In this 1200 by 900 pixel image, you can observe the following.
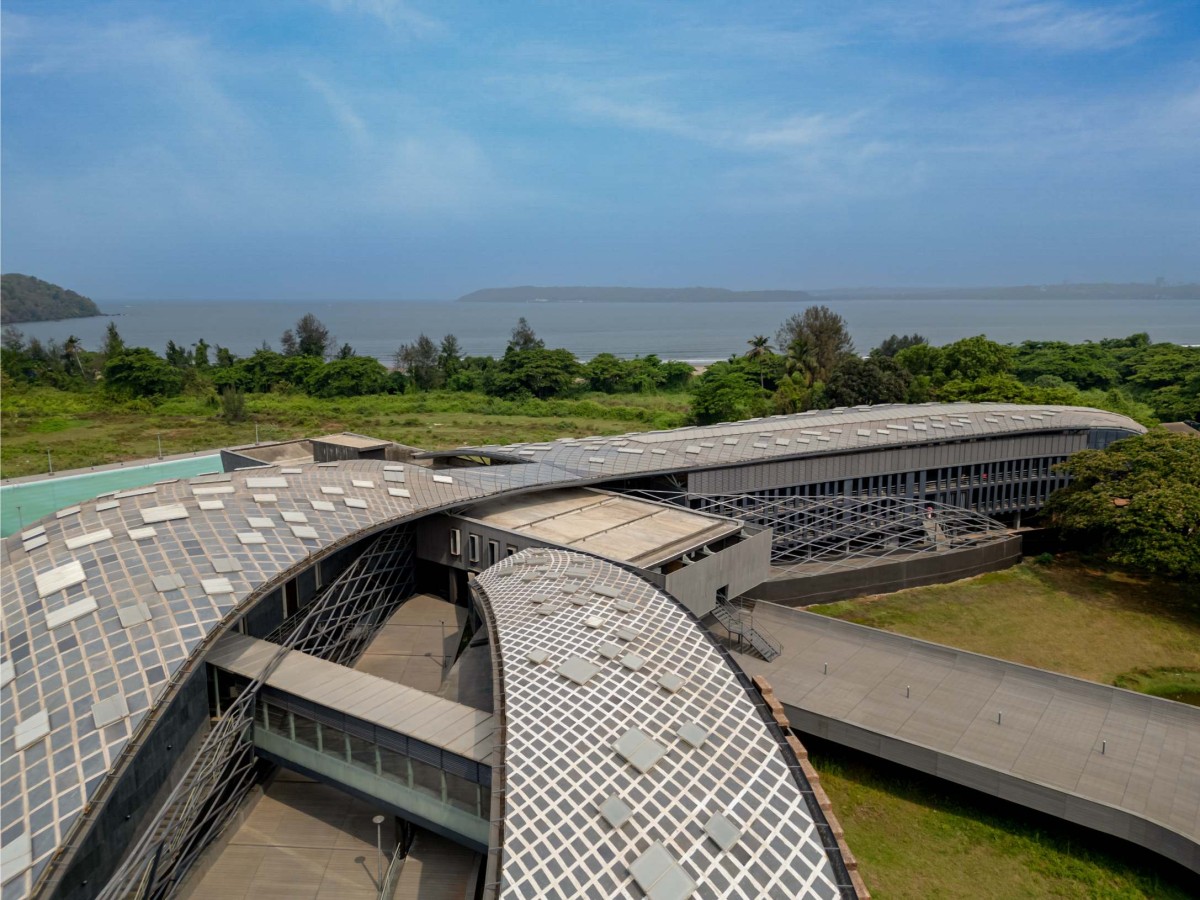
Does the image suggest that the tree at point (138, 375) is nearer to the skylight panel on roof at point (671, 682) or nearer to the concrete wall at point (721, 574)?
the concrete wall at point (721, 574)

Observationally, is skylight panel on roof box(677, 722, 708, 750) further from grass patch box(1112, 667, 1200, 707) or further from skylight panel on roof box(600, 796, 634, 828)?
grass patch box(1112, 667, 1200, 707)

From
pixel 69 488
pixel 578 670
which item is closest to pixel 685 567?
pixel 578 670

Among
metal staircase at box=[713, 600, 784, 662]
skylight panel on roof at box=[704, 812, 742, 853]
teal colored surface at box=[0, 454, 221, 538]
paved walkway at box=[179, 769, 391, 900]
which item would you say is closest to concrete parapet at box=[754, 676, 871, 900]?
skylight panel on roof at box=[704, 812, 742, 853]

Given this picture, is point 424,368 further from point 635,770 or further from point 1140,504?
point 635,770

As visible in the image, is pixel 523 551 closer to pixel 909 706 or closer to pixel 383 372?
pixel 909 706

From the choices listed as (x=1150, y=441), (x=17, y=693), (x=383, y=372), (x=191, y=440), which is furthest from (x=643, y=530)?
(x=383, y=372)

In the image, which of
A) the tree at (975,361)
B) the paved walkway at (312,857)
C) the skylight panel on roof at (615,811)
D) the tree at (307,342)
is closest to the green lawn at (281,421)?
→ the tree at (307,342)
